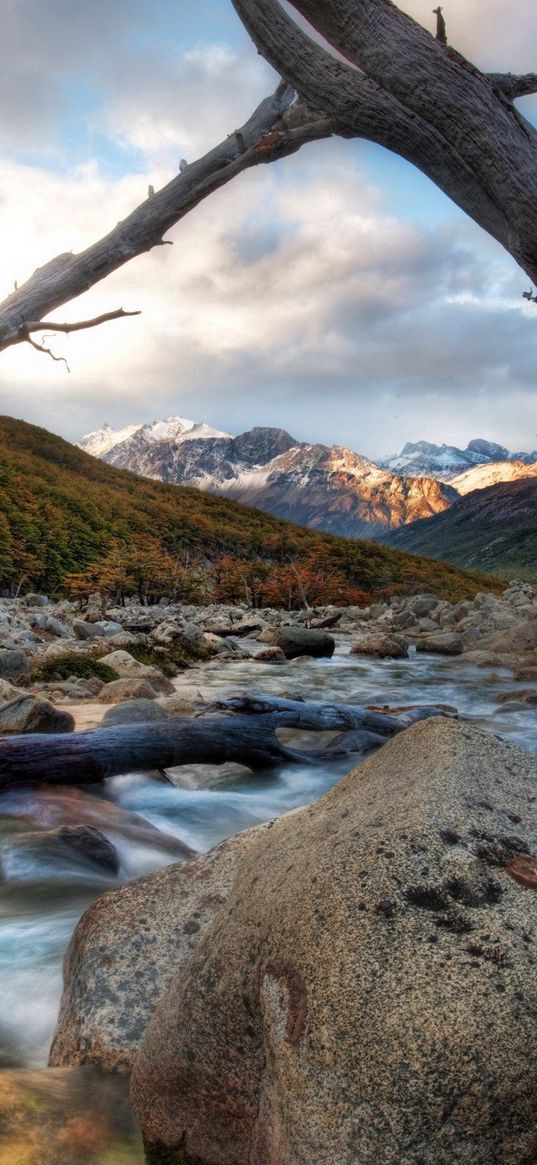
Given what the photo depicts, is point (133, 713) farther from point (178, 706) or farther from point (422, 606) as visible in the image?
point (422, 606)

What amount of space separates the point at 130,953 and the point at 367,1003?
1390mm

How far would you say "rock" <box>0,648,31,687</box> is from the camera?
9.88 meters

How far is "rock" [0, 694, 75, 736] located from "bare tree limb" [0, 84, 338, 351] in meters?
3.28

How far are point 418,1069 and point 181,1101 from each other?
0.80 metres

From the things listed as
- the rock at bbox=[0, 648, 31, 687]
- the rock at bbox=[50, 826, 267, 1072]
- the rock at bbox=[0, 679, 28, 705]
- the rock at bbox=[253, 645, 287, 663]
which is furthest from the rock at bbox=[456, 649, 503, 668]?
the rock at bbox=[50, 826, 267, 1072]

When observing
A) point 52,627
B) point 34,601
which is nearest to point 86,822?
point 52,627

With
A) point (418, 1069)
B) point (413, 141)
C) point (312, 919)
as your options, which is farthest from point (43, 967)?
point (413, 141)

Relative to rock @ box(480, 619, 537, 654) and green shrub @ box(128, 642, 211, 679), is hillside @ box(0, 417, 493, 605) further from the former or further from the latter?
rock @ box(480, 619, 537, 654)

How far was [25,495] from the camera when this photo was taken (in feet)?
115

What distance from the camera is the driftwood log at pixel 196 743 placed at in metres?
5.21

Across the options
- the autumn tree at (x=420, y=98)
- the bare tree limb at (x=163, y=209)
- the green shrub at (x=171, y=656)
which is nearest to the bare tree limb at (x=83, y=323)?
the bare tree limb at (x=163, y=209)

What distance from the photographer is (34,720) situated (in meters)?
6.73

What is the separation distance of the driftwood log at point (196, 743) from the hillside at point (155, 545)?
791 inches

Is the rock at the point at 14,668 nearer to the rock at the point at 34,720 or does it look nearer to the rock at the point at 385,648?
the rock at the point at 34,720
